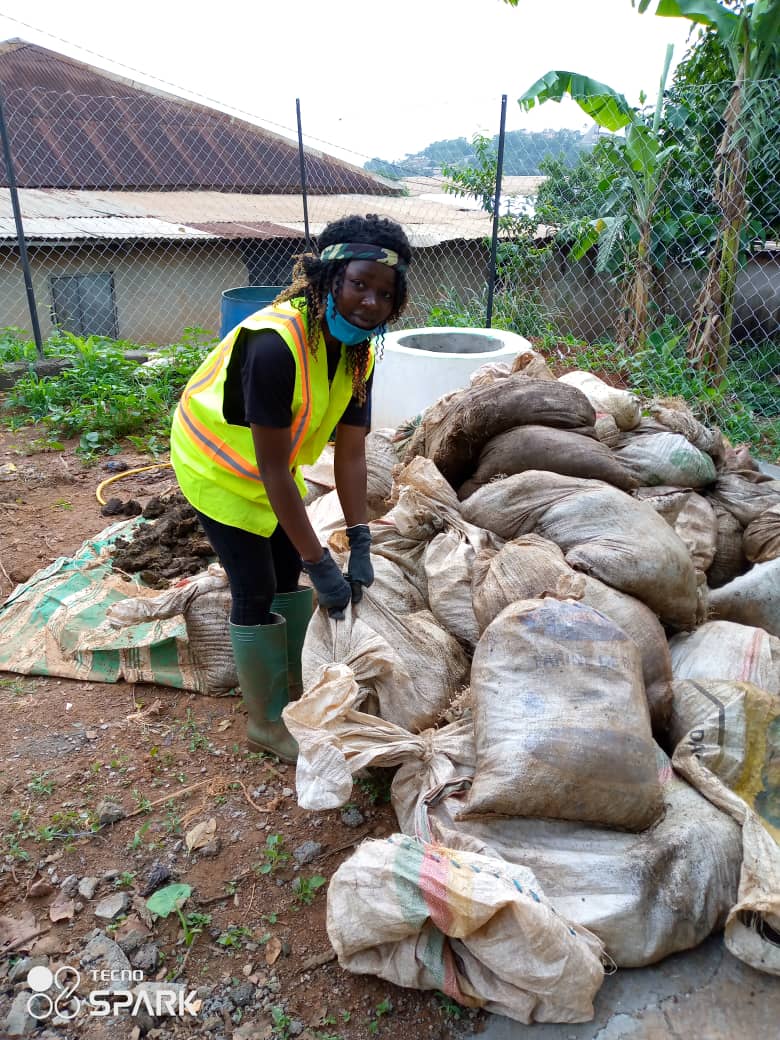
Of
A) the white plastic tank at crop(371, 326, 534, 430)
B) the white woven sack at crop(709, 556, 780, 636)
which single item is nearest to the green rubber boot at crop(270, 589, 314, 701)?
the white woven sack at crop(709, 556, 780, 636)

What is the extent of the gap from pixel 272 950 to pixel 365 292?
1583 millimetres

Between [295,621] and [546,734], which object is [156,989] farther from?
[295,621]

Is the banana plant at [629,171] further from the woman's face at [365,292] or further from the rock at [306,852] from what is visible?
the rock at [306,852]

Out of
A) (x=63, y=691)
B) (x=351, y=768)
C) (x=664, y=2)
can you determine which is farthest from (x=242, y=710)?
(x=664, y=2)

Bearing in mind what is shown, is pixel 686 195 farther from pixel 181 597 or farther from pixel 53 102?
pixel 53 102

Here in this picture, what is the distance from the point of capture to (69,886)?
6.30 ft

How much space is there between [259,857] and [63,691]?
1.15 metres

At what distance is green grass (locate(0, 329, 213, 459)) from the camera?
5.38 metres

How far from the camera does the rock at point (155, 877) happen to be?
191cm

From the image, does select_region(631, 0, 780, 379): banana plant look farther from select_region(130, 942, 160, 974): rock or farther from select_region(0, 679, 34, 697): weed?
select_region(130, 942, 160, 974): rock

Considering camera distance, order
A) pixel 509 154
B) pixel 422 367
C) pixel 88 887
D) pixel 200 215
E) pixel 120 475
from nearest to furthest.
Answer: pixel 88 887
pixel 422 367
pixel 120 475
pixel 509 154
pixel 200 215

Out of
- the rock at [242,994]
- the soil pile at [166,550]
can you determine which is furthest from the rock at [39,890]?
the soil pile at [166,550]

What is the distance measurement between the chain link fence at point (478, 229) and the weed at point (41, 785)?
14.1 feet

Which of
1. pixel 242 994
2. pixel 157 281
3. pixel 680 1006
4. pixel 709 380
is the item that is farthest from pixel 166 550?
pixel 157 281
